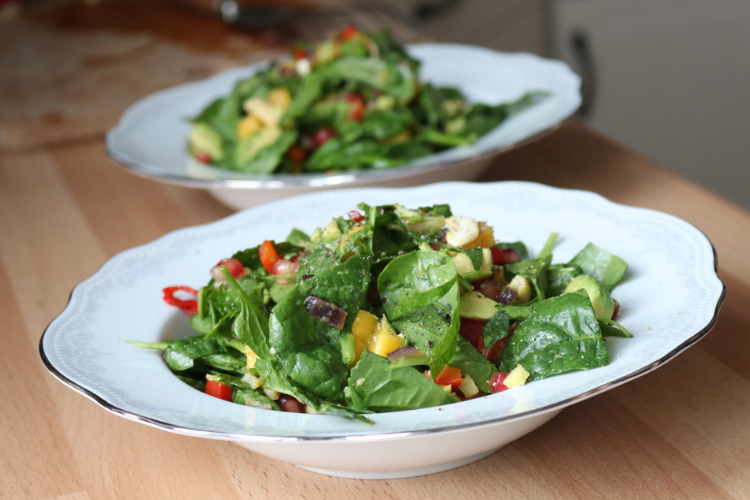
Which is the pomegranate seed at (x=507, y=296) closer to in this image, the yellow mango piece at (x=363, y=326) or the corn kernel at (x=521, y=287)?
the corn kernel at (x=521, y=287)

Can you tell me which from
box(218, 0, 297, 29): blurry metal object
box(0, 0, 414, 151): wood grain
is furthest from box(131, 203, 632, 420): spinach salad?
box(218, 0, 297, 29): blurry metal object

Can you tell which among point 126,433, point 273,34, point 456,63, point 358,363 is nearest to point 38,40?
point 273,34

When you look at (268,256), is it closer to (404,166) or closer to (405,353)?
(405,353)

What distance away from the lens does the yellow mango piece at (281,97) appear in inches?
72.2

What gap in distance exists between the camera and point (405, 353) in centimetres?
87

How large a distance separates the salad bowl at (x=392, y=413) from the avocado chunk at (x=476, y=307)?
0.14m

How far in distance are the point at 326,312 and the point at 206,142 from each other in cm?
105

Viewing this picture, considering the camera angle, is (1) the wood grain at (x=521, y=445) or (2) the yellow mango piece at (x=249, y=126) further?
(2) the yellow mango piece at (x=249, y=126)

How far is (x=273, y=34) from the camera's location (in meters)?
3.11

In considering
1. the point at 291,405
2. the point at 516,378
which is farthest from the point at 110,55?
the point at 516,378

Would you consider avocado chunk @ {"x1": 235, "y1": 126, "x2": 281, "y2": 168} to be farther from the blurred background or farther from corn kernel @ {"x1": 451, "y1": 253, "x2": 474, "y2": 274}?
corn kernel @ {"x1": 451, "y1": 253, "x2": 474, "y2": 274}

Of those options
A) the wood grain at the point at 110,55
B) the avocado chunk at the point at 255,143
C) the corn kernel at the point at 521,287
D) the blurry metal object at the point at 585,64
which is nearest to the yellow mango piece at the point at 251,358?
the corn kernel at the point at 521,287

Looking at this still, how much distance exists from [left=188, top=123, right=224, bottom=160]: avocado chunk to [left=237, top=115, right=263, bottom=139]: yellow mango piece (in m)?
0.06

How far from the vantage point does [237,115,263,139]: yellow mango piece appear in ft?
5.98
